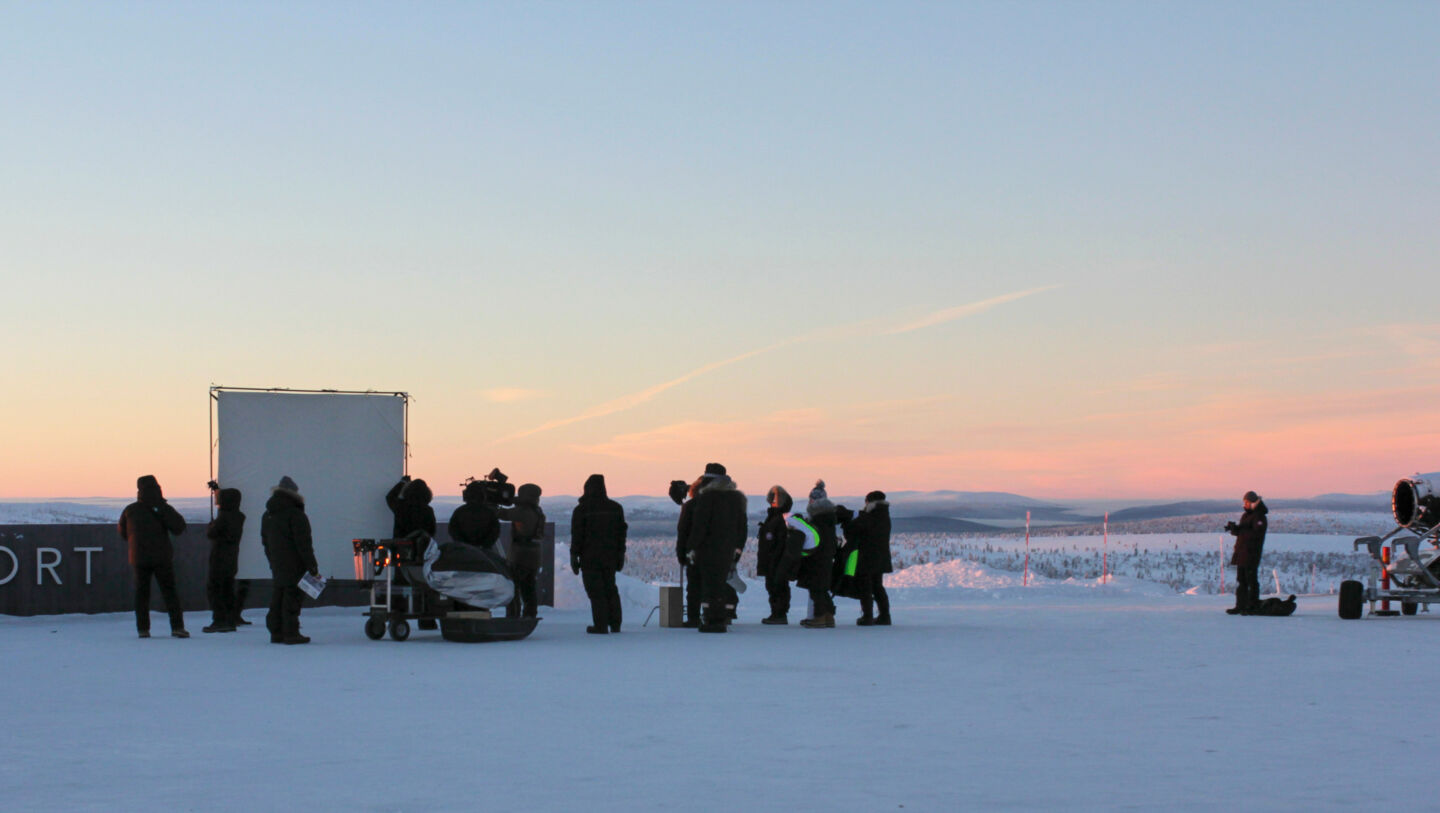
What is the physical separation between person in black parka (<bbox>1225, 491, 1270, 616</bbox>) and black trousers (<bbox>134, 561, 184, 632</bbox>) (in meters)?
12.8

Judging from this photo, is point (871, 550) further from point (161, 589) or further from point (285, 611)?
point (161, 589)

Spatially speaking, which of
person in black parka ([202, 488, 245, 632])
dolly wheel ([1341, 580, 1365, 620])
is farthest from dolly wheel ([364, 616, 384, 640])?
dolly wheel ([1341, 580, 1365, 620])

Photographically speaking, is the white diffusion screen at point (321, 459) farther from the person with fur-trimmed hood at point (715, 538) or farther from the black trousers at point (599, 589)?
the person with fur-trimmed hood at point (715, 538)

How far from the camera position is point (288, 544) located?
49.7ft

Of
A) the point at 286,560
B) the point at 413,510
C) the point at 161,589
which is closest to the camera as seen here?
the point at 286,560

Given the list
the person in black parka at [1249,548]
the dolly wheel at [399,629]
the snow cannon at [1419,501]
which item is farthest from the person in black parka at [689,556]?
the snow cannon at [1419,501]

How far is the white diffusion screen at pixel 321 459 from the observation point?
18.1m

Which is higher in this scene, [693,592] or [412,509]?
[412,509]

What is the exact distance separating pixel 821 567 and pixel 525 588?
3.38m

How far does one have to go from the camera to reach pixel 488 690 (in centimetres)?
1072

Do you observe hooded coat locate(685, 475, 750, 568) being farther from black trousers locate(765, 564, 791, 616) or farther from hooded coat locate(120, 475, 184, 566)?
hooded coat locate(120, 475, 184, 566)

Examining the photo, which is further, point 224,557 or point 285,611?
point 224,557

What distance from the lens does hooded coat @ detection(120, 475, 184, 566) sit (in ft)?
51.9

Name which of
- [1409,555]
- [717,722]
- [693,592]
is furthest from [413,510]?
[1409,555]
